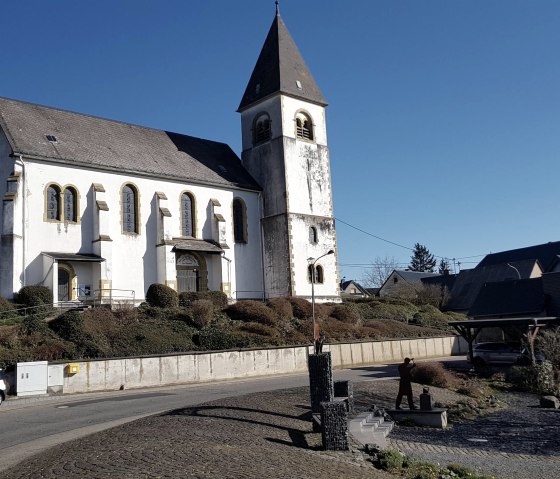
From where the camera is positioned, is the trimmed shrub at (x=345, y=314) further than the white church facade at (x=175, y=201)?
Yes

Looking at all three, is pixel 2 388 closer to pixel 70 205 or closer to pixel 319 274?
pixel 70 205

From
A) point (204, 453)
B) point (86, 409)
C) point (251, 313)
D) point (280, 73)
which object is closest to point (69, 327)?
point (86, 409)

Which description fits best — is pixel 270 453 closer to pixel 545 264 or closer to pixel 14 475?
pixel 14 475

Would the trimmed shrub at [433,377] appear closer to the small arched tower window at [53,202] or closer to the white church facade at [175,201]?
the white church facade at [175,201]

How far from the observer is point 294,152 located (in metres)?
44.7

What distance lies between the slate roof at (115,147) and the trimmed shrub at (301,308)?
931 cm

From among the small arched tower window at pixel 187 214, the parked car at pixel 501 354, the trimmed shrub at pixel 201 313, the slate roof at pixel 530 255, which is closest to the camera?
the parked car at pixel 501 354

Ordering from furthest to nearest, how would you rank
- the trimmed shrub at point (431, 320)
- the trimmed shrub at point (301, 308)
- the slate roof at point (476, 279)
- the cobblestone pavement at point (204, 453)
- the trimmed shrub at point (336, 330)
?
1. the slate roof at point (476, 279)
2. the trimmed shrub at point (431, 320)
3. the trimmed shrub at point (301, 308)
4. the trimmed shrub at point (336, 330)
5. the cobblestone pavement at point (204, 453)

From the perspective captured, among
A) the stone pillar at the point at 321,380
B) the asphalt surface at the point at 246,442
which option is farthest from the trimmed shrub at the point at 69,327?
the stone pillar at the point at 321,380

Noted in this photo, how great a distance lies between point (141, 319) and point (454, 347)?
23.2m

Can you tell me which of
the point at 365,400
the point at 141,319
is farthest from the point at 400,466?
the point at 141,319

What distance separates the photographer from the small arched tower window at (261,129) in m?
45.6

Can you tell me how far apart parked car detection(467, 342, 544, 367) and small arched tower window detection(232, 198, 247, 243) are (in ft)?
58.8

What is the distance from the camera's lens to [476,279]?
6981cm
